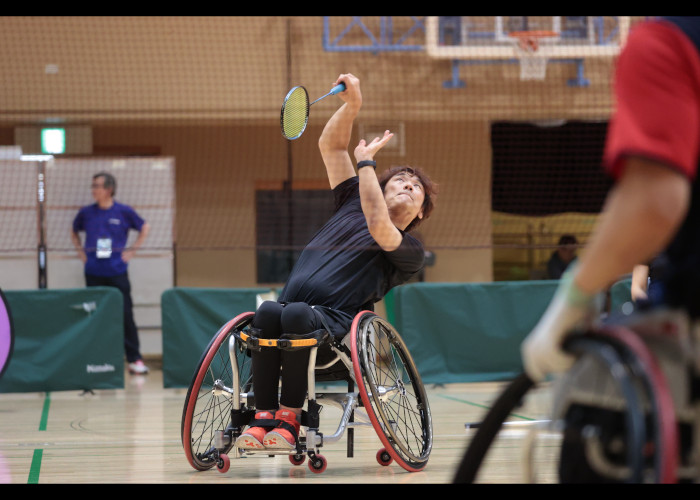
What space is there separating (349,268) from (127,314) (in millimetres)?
4730

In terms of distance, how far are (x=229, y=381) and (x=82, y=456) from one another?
2.64 feet

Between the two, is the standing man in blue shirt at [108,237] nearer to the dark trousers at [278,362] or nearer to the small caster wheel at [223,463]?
the small caster wheel at [223,463]

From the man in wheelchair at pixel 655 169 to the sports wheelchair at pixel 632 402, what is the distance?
30 mm

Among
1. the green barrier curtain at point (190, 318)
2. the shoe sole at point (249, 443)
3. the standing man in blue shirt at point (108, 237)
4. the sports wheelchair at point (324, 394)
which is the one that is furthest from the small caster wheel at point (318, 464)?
the standing man in blue shirt at point (108, 237)

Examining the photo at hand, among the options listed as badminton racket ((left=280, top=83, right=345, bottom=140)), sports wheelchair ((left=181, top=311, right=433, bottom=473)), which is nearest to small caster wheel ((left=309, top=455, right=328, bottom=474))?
sports wheelchair ((left=181, top=311, right=433, bottom=473))

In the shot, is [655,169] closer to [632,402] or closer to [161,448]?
[632,402]

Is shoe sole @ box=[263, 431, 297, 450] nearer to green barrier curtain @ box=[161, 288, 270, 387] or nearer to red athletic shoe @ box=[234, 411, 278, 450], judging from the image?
red athletic shoe @ box=[234, 411, 278, 450]

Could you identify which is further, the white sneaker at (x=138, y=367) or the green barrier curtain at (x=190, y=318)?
the white sneaker at (x=138, y=367)

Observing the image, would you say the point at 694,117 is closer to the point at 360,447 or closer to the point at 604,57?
the point at 360,447

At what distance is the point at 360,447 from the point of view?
179 inches

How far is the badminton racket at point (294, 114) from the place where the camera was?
402cm

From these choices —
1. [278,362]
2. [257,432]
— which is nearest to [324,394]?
[278,362]

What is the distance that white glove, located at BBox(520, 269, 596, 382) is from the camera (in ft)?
4.84

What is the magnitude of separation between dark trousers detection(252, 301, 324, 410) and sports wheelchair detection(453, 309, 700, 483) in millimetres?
1889
